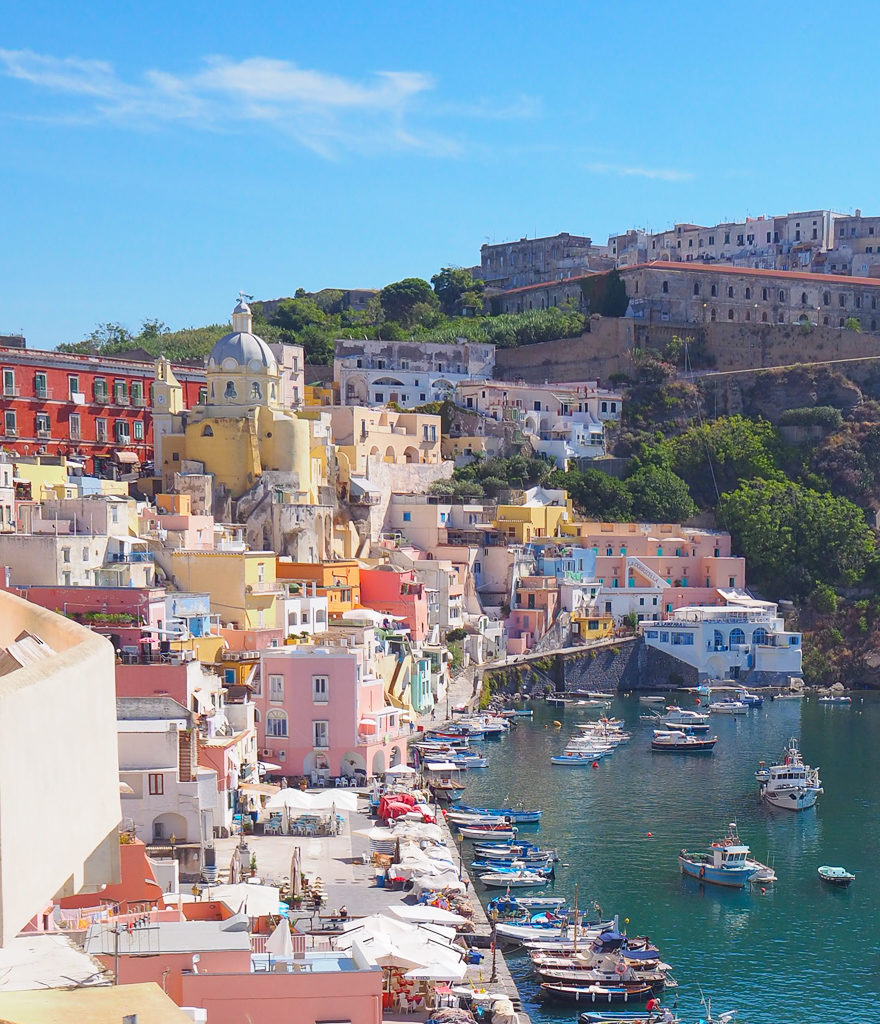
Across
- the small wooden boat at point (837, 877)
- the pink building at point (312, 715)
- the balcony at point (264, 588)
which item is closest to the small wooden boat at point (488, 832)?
the pink building at point (312, 715)

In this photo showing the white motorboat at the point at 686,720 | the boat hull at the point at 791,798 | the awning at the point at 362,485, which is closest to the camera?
the boat hull at the point at 791,798

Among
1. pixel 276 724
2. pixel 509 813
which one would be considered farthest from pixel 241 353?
pixel 509 813

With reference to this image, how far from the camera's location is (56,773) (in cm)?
411

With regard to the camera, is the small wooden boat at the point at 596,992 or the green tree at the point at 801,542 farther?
the green tree at the point at 801,542

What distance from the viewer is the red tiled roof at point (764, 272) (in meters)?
77.4

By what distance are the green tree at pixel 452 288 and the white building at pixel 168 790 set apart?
6363cm

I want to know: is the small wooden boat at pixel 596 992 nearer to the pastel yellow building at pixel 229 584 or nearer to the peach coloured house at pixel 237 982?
the peach coloured house at pixel 237 982

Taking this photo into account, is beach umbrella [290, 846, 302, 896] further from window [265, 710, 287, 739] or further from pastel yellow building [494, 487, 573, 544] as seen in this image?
pastel yellow building [494, 487, 573, 544]

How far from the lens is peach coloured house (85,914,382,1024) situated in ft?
50.4

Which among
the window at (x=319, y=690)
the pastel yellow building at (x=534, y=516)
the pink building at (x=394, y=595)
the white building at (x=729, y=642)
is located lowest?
the white building at (x=729, y=642)

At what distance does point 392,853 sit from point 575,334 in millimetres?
49980

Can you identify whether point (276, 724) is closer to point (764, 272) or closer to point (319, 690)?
point (319, 690)

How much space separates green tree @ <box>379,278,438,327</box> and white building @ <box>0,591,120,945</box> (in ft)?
267

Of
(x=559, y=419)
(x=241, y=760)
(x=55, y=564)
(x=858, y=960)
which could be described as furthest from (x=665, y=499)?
(x=858, y=960)
